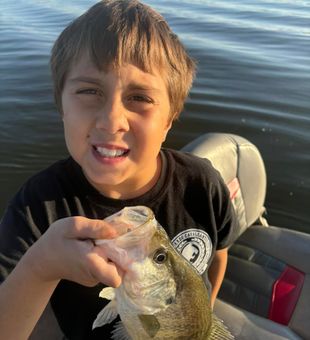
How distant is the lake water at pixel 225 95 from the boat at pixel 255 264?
1056 mm

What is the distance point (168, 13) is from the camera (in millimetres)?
12078

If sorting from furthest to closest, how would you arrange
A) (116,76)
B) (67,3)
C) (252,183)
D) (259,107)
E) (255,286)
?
1. (67,3)
2. (259,107)
3. (252,183)
4. (255,286)
5. (116,76)

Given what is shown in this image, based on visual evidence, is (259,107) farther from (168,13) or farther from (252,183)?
(168,13)

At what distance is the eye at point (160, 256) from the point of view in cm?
135

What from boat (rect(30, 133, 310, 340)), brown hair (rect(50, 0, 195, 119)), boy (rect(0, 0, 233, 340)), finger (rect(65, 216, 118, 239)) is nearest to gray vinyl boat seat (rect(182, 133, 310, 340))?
boat (rect(30, 133, 310, 340))

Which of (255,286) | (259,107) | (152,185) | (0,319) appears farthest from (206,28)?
(0,319)

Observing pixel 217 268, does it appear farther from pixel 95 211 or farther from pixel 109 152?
pixel 109 152

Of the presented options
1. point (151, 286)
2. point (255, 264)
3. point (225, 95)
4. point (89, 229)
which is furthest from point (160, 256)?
point (225, 95)

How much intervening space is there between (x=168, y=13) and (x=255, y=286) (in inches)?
404

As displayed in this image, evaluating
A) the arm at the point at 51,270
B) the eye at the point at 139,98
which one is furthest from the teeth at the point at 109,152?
the arm at the point at 51,270

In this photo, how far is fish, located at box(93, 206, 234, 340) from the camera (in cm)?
127

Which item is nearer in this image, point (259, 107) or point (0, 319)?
point (0, 319)

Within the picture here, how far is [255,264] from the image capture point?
345cm

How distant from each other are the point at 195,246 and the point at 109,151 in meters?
0.82
